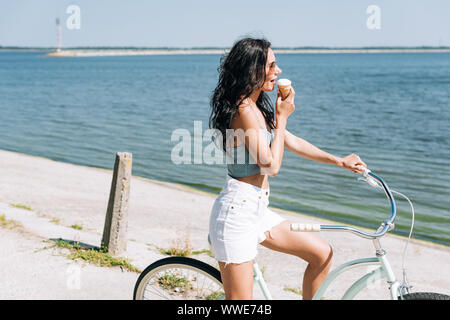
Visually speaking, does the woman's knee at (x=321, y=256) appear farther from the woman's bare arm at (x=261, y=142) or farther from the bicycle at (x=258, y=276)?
the woman's bare arm at (x=261, y=142)

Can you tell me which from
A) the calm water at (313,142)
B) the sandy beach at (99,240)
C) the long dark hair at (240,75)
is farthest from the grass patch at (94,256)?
the calm water at (313,142)

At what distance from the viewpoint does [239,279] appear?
2.58 metres

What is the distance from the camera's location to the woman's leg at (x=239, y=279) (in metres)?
2.57

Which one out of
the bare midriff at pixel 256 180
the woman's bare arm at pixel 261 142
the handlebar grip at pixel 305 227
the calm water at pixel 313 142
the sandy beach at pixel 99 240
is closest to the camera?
the handlebar grip at pixel 305 227

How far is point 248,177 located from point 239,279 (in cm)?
55

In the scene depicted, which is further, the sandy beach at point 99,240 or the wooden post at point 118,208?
the wooden post at point 118,208

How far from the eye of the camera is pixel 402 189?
40.6ft

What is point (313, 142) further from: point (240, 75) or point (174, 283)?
point (240, 75)

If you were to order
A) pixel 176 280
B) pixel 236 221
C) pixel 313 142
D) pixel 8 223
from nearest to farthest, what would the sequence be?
pixel 236 221
pixel 176 280
pixel 8 223
pixel 313 142

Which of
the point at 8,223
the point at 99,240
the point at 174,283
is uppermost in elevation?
the point at 174,283

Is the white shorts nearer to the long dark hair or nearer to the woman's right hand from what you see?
the long dark hair

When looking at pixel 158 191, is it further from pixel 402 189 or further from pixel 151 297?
pixel 151 297

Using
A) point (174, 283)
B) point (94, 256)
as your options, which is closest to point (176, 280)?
point (174, 283)

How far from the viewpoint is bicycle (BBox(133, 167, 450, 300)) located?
236cm
